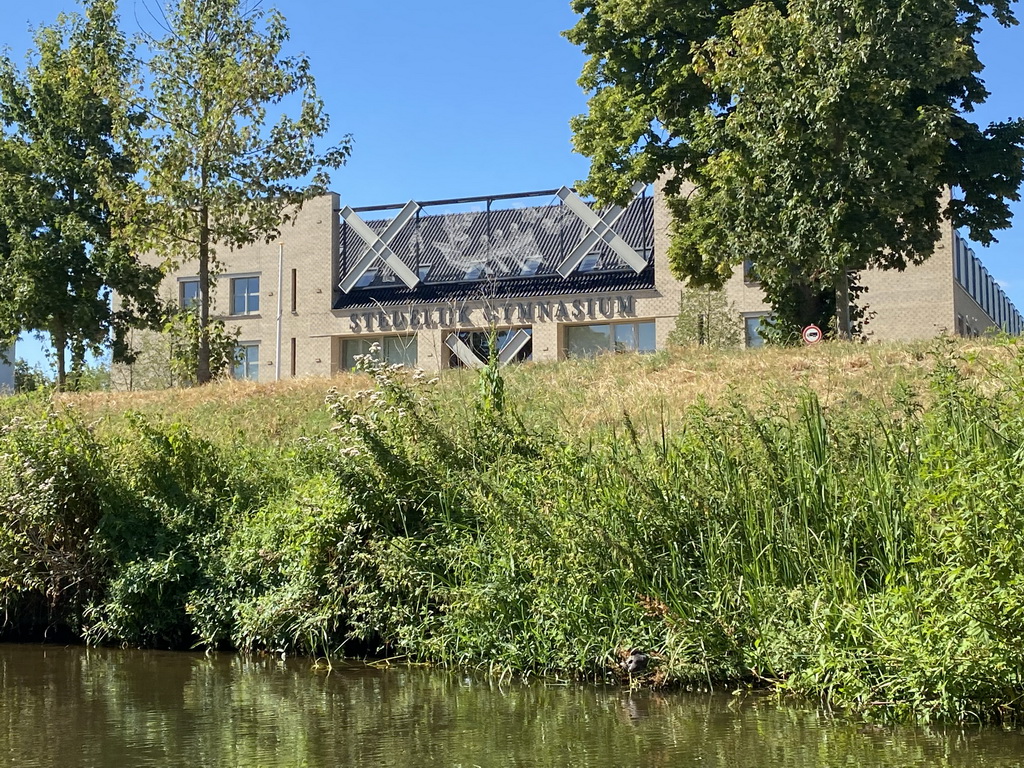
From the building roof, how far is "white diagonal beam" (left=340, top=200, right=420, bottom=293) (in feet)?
0.77

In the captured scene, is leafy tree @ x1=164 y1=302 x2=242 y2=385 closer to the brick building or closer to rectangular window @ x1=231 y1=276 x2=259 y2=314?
the brick building

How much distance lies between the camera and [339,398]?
9.42 metres

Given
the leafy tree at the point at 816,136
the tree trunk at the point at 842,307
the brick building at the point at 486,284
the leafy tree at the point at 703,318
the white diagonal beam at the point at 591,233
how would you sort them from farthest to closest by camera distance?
the white diagonal beam at the point at 591,233 < the brick building at the point at 486,284 < the leafy tree at the point at 703,318 < the tree trunk at the point at 842,307 < the leafy tree at the point at 816,136

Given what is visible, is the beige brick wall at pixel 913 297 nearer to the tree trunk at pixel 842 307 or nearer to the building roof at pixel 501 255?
the building roof at pixel 501 255

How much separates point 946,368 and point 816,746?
2.73 metres

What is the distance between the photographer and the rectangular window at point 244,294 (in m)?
52.9

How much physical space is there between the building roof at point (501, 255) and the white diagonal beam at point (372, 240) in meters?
0.24

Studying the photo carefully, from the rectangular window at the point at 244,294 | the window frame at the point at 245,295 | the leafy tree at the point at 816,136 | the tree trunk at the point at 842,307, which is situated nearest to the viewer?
the leafy tree at the point at 816,136

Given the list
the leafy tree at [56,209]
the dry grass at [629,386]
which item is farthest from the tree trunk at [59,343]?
the dry grass at [629,386]

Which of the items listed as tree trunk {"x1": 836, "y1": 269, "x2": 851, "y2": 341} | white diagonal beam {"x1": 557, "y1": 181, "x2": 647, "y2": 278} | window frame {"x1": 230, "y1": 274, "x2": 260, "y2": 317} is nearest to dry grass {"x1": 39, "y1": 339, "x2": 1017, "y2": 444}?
tree trunk {"x1": 836, "y1": 269, "x2": 851, "y2": 341}

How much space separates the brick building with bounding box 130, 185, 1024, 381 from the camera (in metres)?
43.6

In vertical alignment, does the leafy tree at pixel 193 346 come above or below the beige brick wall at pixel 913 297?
below

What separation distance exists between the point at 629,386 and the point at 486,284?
2886 cm

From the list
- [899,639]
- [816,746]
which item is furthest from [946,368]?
[816,746]
